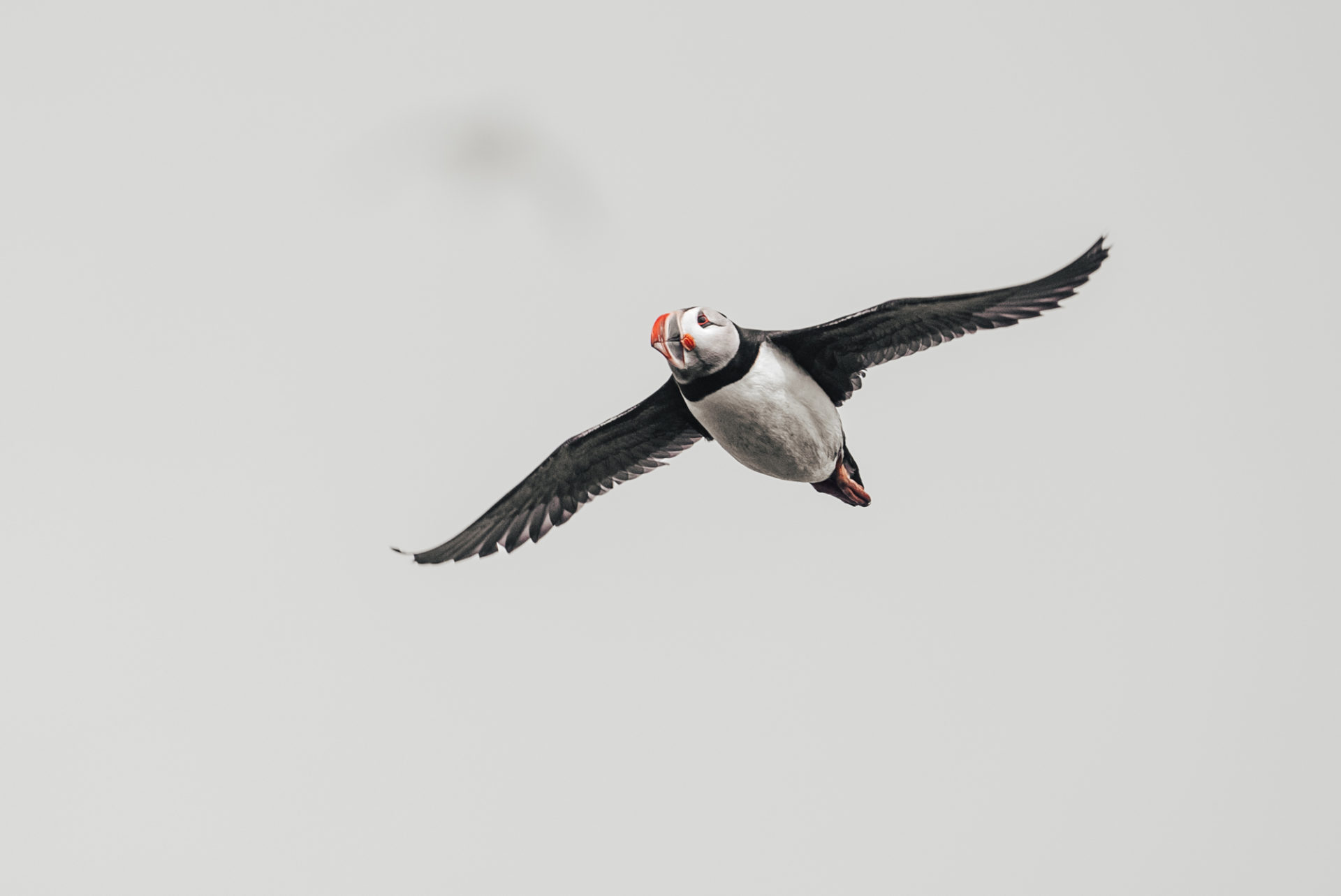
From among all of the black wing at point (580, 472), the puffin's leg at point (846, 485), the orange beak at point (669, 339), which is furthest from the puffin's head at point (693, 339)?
the puffin's leg at point (846, 485)

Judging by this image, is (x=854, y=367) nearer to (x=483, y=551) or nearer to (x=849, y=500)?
(x=849, y=500)

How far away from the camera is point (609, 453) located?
21641mm

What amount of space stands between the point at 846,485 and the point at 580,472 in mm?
4019

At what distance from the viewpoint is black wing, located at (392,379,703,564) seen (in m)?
21.2

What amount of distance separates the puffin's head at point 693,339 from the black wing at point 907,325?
108 centimetres

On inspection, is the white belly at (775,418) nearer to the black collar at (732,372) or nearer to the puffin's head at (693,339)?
the black collar at (732,372)

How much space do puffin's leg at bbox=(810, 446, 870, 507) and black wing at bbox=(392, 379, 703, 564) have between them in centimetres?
206

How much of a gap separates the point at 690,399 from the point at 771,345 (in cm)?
134

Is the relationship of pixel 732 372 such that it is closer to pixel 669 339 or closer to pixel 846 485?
pixel 669 339

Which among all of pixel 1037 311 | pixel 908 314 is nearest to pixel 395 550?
pixel 908 314

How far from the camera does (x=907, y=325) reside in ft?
63.2

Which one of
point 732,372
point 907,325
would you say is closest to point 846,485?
point 907,325

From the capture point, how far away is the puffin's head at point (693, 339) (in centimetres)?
1853

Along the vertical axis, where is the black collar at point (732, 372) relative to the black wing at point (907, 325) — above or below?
above
